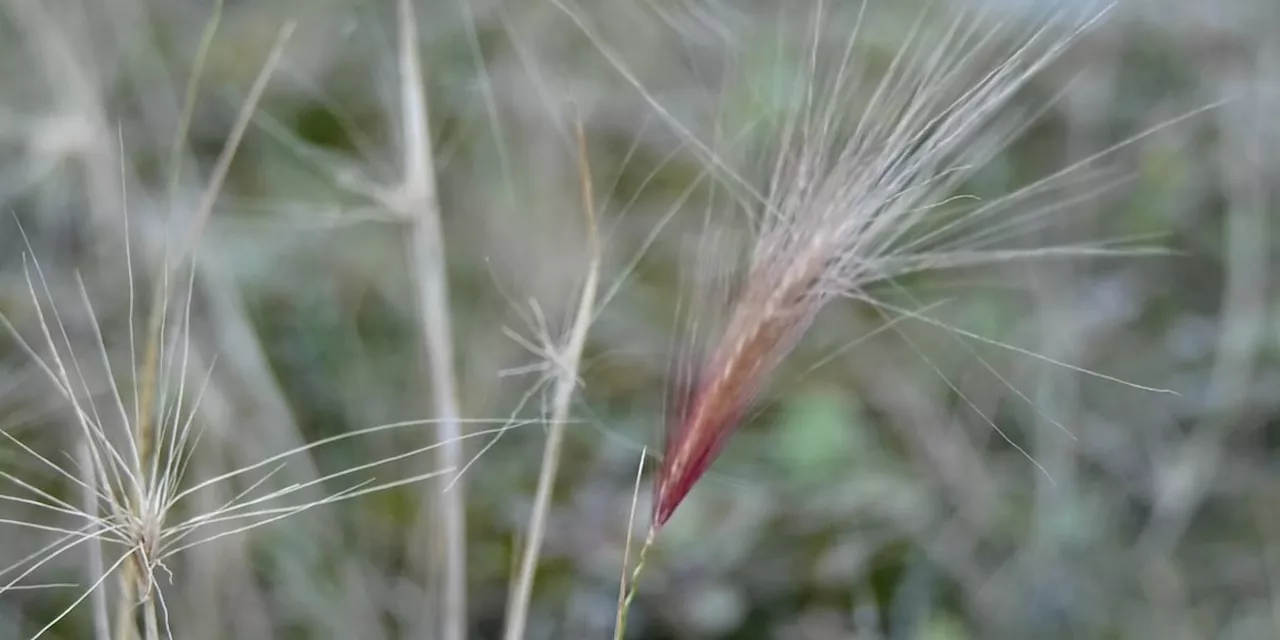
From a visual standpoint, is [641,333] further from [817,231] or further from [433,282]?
[817,231]

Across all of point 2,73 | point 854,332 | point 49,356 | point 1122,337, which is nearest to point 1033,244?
point 1122,337

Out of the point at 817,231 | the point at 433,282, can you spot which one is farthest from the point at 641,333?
the point at 817,231

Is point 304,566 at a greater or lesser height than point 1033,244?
lesser

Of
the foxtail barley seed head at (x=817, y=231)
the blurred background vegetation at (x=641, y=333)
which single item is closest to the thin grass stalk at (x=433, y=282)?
the blurred background vegetation at (x=641, y=333)

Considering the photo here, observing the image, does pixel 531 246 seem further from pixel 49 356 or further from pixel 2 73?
pixel 2 73

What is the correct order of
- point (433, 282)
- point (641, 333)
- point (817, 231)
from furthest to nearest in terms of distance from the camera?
point (641, 333) → point (433, 282) → point (817, 231)

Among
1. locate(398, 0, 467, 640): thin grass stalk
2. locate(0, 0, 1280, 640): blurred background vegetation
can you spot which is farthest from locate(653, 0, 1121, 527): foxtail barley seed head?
locate(398, 0, 467, 640): thin grass stalk

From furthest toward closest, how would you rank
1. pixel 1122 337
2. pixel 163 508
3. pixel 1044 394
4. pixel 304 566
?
pixel 1122 337
pixel 1044 394
pixel 304 566
pixel 163 508

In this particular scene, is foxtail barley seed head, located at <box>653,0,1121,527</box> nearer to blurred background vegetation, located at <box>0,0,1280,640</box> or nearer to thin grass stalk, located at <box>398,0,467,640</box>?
blurred background vegetation, located at <box>0,0,1280,640</box>

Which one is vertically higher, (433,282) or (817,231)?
(817,231)
